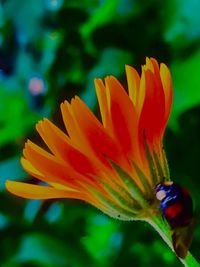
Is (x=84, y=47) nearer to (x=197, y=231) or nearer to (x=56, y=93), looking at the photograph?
(x=56, y=93)

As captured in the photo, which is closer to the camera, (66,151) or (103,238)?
(66,151)

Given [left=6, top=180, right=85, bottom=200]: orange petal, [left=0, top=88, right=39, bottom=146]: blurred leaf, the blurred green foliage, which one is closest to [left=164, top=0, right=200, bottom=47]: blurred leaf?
the blurred green foliage

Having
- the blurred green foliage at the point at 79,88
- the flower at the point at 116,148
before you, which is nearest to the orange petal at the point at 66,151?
the flower at the point at 116,148

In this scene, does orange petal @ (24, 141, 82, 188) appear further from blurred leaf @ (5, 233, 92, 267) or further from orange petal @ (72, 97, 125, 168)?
blurred leaf @ (5, 233, 92, 267)

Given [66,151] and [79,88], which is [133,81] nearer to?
[66,151]

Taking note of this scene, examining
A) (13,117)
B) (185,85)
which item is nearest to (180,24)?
(185,85)

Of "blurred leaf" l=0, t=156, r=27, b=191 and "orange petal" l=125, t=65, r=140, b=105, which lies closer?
"orange petal" l=125, t=65, r=140, b=105

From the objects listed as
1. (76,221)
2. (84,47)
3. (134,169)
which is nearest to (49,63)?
(84,47)
